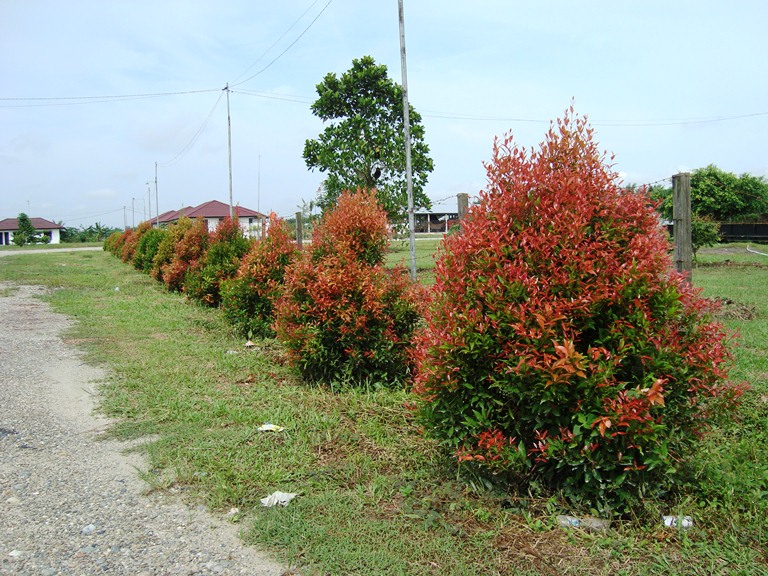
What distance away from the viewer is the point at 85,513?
3.38 m

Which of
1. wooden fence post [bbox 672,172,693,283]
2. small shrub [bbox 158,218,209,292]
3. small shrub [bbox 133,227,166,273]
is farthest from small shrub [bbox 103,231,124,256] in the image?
wooden fence post [bbox 672,172,693,283]

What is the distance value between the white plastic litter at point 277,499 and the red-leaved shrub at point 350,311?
6.98 feet

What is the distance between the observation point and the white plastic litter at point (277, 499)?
3.40m

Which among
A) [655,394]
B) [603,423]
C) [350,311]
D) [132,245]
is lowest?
[603,423]

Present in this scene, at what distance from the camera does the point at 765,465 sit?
3447 millimetres

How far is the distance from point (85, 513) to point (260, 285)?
5005mm

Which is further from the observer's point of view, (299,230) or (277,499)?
(299,230)

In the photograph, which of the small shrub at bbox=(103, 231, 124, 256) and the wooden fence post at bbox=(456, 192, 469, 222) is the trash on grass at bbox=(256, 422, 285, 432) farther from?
the small shrub at bbox=(103, 231, 124, 256)

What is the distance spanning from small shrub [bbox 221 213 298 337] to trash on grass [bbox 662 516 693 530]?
19.2 ft

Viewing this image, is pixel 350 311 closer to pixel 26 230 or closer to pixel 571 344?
pixel 571 344

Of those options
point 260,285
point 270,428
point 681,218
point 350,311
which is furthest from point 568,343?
point 260,285

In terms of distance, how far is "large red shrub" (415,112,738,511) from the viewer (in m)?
2.90

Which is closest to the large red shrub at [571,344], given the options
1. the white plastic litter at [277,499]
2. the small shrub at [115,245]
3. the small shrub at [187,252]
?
the white plastic litter at [277,499]

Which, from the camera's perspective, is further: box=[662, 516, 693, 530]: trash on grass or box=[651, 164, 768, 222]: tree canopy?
box=[651, 164, 768, 222]: tree canopy
